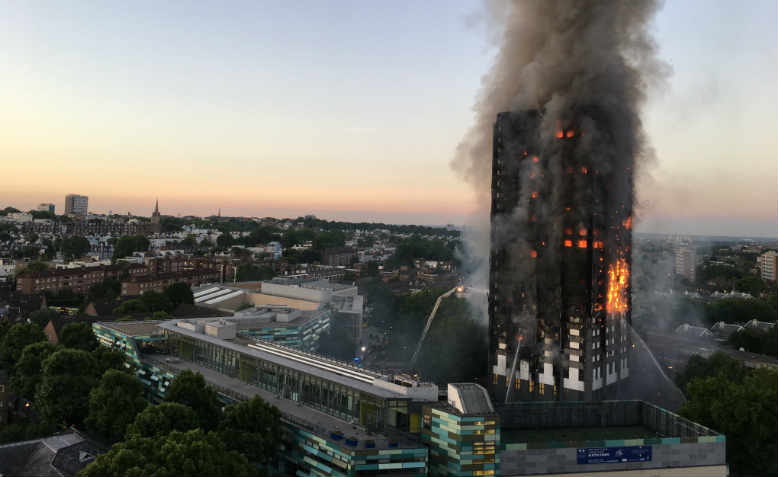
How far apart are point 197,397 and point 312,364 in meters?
7.44

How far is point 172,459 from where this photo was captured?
25.2 m

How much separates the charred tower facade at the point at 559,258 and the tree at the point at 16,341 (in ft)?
130

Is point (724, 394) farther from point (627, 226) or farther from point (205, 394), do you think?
point (205, 394)

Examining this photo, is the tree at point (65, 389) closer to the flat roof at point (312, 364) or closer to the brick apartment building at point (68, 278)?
the flat roof at point (312, 364)

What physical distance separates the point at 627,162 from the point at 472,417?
32.2m

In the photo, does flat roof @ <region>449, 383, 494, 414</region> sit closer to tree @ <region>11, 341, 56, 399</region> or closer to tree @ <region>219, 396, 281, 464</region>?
tree @ <region>219, 396, 281, 464</region>

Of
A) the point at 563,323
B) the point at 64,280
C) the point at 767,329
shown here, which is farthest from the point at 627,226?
the point at 64,280

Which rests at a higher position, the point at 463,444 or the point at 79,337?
the point at 463,444

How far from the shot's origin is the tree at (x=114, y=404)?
3488 centimetres

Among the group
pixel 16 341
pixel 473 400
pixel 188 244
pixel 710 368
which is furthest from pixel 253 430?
pixel 188 244

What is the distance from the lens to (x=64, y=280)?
104 meters

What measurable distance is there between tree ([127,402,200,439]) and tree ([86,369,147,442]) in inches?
215

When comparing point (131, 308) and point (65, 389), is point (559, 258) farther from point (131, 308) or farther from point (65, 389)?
point (131, 308)

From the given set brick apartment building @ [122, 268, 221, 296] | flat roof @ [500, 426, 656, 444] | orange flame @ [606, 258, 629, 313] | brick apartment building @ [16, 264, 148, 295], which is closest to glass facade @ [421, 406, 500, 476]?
flat roof @ [500, 426, 656, 444]
